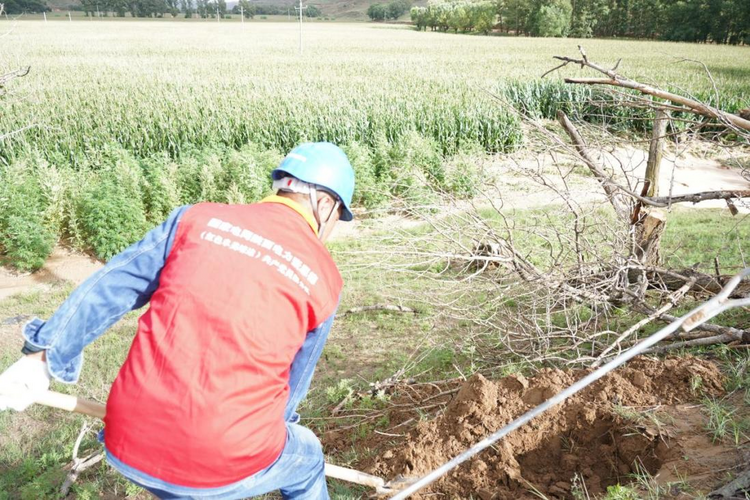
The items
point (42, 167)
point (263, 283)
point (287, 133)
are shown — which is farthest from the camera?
point (287, 133)

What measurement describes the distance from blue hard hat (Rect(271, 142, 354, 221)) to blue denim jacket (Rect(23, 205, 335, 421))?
0.41 m

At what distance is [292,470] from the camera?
1.97 m

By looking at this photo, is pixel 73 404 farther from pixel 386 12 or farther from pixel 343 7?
pixel 343 7

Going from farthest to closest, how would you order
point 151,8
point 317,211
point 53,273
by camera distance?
point 151,8 → point 53,273 → point 317,211

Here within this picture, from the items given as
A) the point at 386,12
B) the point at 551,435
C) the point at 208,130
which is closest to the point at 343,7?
the point at 386,12

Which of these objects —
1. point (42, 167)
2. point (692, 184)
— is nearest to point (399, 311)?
point (42, 167)

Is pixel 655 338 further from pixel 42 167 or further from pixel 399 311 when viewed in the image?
pixel 42 167

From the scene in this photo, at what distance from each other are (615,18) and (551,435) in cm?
5512

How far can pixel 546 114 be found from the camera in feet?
47.5

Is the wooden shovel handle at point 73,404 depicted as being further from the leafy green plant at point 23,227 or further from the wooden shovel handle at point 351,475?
the leafy green plant at point 23,227

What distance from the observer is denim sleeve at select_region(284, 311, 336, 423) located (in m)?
1.94

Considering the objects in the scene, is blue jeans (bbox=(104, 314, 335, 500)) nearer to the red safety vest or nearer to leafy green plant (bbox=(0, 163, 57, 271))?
the red safety vest

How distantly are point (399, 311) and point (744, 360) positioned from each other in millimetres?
2837

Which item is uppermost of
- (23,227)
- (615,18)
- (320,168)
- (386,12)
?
(386,12)
